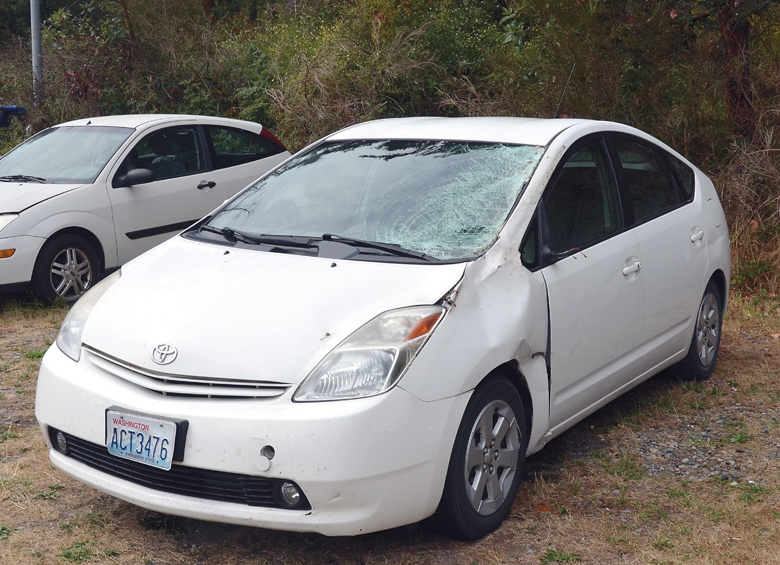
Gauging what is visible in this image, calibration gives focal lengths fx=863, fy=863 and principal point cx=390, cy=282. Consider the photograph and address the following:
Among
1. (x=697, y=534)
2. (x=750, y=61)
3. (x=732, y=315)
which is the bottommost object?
(x=732, y=315)

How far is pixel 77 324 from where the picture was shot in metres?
3.43

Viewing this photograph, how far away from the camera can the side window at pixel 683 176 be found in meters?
4.95

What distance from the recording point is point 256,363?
114 inches

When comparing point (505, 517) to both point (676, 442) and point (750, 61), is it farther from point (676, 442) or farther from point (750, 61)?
point (750, 61)

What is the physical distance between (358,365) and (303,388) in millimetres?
199

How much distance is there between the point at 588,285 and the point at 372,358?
129cm

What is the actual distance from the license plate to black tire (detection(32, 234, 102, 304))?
4.22 metres

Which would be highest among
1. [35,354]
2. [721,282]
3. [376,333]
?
[376,333]

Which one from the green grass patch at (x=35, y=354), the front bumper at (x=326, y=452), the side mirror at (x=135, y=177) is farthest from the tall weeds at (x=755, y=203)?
the green grass patch at (x=35, y=354)

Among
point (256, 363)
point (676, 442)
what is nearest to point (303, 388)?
point (256, 363)

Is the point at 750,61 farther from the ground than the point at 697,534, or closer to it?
farther from the ground

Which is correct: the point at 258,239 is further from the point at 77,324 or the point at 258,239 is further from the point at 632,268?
the point at 632,268

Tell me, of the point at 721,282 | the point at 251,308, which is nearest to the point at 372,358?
the point at 251,308

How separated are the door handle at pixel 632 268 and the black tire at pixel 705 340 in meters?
1.01
